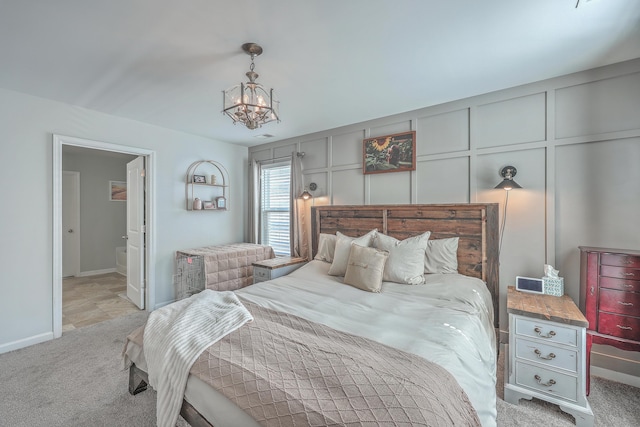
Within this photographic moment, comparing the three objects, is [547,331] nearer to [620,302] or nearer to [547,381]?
[547,381]

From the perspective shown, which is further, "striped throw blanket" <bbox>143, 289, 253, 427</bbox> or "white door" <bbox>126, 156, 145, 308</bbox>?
"white door" <bbox>126, 156, 145, 308</bbox>

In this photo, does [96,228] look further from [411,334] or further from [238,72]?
[411,334]

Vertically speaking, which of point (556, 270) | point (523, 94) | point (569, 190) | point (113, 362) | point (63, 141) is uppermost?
point (523, 94)

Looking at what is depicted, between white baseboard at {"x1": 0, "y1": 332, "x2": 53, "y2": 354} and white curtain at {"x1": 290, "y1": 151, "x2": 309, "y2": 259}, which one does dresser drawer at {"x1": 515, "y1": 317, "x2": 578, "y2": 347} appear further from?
white baseboard at {"x1": 0, "y1": 332, "x2": 53, "y2": 354}

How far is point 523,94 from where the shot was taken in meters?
2.62

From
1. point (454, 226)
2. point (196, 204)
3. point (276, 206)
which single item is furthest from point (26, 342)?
point (454, 226)

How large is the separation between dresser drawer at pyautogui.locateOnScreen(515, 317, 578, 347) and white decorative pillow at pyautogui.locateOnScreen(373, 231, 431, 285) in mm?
790

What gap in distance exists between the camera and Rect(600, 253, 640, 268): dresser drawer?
6.53 feet

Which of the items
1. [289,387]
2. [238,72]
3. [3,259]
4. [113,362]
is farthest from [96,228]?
[289,387]

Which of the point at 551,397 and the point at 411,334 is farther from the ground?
the point at 411,334

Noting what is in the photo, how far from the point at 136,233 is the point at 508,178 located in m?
4.74

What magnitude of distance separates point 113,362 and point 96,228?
187 inches

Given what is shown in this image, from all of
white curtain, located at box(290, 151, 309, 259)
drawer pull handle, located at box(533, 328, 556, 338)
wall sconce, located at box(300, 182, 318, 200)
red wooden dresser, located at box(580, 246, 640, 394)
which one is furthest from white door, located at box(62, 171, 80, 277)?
red wooden dresser, located at box(580, 246, 640, 394)

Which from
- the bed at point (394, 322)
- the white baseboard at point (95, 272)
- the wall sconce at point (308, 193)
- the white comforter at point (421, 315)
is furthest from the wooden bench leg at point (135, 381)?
the white baseboard at point (95, 272)
